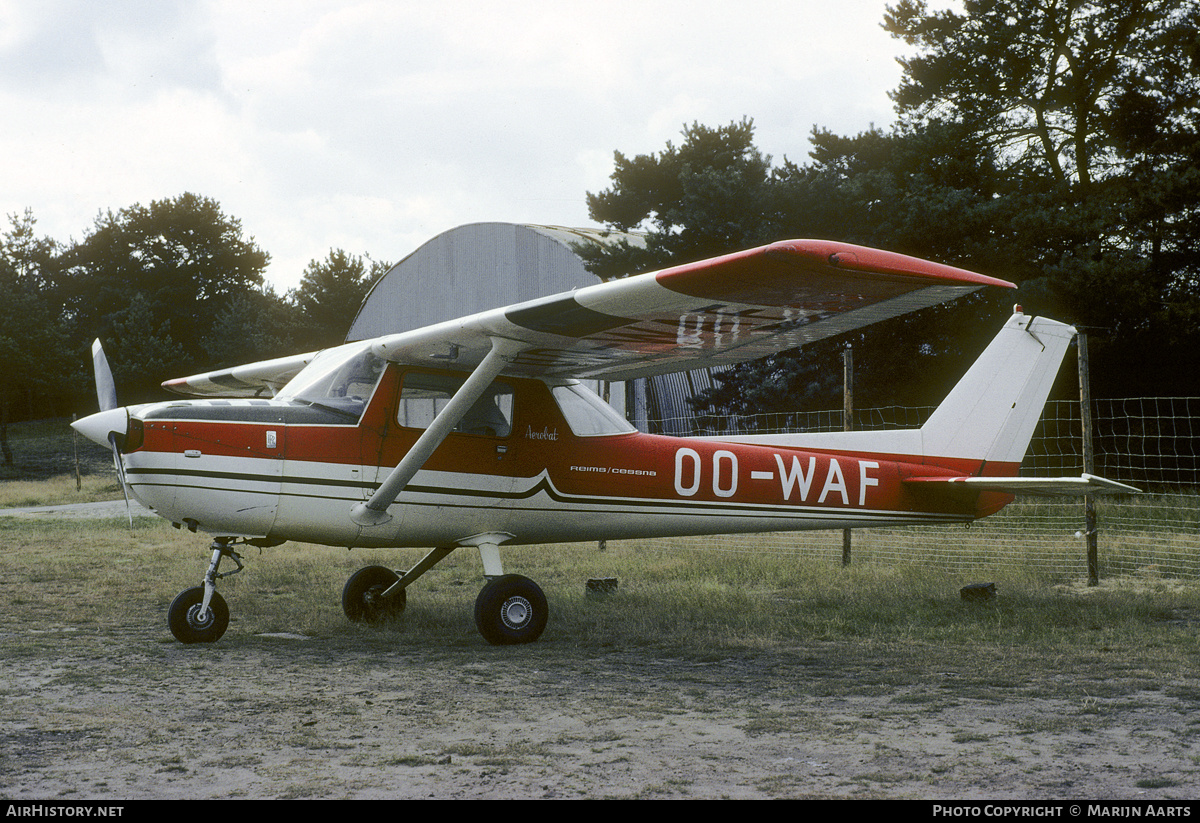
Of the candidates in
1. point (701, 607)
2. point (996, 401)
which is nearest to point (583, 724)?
point (701, 607)

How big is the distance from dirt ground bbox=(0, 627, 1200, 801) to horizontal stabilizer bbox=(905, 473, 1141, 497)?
5.72 feet

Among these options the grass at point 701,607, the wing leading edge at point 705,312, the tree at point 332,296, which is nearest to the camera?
the wing leading edge at point 705,312

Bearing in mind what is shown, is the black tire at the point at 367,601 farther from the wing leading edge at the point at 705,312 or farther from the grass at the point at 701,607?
the wing leading edge at the point at 705,312

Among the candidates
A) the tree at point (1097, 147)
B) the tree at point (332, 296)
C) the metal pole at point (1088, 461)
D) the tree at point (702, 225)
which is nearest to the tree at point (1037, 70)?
the tree at point (1097, 147)

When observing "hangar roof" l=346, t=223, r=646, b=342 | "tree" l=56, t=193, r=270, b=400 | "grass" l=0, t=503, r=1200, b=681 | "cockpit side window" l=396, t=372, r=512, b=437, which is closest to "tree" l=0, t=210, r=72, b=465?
"tree" l=56, t=193, r=270, b=400

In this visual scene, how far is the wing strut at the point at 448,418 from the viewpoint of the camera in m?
6.22

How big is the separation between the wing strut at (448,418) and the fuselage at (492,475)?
268 millimetres

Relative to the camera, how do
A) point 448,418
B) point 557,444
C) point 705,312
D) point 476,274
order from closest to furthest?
1. point 705,312
2. point 448,418
3. point 557,444
4. point 476,274

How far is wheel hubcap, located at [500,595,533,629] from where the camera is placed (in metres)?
6.40

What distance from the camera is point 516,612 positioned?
645 centimetres

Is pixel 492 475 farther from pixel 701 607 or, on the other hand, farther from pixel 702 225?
pixel 702 225

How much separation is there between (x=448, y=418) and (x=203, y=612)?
7.04 feet

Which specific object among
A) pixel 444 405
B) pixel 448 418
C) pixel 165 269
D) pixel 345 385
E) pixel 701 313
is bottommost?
pixel 448 418

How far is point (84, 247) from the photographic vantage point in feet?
193
